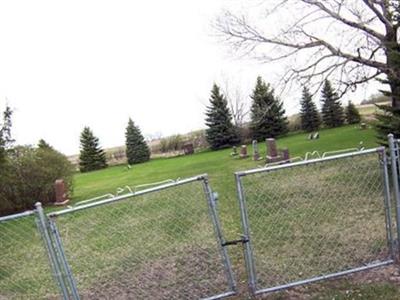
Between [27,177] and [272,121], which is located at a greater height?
[272,121]

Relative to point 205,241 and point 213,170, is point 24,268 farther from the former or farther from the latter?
point 213,170

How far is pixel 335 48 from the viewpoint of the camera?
13969 millimetres

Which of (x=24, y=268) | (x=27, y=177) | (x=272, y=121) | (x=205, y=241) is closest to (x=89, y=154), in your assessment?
(x=272, y=121)

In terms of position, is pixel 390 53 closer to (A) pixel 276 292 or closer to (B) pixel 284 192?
(B) pixel 284 192

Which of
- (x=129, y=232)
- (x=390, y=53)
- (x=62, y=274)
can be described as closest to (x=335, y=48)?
(x=390, y=53)

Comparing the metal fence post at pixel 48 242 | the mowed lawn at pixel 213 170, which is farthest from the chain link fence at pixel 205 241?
the mowed lawn at pixel 213 170

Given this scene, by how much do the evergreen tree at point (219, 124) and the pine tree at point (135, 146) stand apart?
21.1 feet

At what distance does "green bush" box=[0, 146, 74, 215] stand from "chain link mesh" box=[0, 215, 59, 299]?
4941mm

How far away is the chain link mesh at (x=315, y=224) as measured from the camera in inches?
186

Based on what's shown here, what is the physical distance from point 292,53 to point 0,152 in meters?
10.4

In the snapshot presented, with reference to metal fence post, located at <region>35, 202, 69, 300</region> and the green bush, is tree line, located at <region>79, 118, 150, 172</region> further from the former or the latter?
metal fence post, located at <region>35, 202, 69, 300</region>

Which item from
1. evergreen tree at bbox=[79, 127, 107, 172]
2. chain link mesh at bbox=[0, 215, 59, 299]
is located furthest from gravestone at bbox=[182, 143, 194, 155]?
chain link mesh at bbox=[0, 215, 59, 299]

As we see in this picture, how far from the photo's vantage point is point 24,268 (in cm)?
677

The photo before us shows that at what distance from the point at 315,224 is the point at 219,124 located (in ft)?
106
